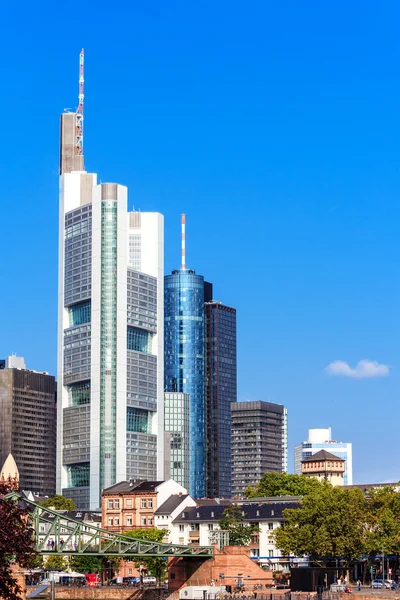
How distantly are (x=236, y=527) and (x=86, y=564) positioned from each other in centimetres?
2380

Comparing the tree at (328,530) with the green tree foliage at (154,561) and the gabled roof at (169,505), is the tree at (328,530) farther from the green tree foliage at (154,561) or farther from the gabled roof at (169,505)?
the gabled roof at (169,505)

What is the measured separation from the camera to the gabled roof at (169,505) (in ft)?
636

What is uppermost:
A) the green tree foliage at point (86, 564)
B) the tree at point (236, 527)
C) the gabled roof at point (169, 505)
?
the gabled roof at point (169, 505)

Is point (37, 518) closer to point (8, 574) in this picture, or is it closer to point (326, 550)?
point (326, 550)

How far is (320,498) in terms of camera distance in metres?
151

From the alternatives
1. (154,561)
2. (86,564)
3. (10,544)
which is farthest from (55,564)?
(10,544)

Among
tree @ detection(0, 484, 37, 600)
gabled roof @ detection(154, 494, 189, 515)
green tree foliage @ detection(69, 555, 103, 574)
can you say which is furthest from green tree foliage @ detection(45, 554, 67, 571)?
tree @ detection(0, 484, 37, 600)

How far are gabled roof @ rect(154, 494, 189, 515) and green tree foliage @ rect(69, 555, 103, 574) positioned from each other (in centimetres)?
1575

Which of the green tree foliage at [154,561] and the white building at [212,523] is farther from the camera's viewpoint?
the white building at [212,523]

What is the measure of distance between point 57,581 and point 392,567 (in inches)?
1819

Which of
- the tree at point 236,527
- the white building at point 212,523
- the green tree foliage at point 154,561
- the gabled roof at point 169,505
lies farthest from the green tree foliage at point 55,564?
the tree at point 236,527

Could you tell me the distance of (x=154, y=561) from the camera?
16288 centimetres

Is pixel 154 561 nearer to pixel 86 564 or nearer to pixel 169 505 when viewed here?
pixel 86 564

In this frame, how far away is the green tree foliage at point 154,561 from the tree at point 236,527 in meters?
9.61
